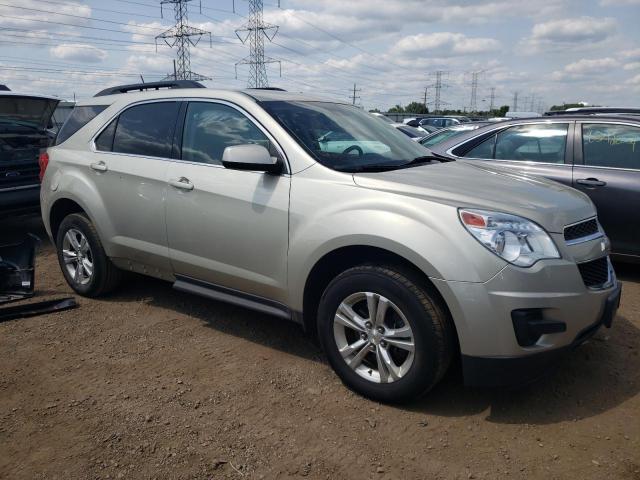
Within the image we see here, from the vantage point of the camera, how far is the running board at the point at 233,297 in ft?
11.5

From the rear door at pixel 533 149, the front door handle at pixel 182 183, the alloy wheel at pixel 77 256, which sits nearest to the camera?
the front door handle at pixel 182 183

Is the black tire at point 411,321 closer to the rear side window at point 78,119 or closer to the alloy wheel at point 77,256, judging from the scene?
the alloy wheel at point 77,256

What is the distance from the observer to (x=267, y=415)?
2.98m

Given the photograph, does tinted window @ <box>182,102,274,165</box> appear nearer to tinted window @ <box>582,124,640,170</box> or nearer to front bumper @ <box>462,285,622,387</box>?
front bumper @ <box>462,285,622,387</box>

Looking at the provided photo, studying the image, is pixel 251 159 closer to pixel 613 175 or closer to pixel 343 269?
pixel 343 269

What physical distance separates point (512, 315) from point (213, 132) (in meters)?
2.34

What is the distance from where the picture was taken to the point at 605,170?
5.16 metres

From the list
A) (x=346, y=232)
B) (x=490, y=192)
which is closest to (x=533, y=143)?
(x=490, y=192)

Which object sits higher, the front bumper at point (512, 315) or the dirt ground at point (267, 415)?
the front bumper at point (512, 315)

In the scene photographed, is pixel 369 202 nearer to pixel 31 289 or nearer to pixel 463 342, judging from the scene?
pixel 463 342

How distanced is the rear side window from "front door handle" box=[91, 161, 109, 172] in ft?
1.71

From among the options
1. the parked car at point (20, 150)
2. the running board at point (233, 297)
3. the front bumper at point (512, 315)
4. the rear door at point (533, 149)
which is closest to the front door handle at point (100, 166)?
the running board at point (233, 297)

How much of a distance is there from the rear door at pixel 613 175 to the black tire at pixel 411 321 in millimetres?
3053

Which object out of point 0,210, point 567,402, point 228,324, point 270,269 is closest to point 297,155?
point 270,269
